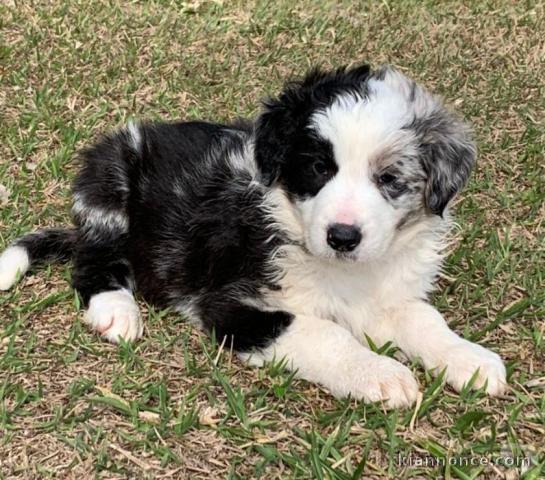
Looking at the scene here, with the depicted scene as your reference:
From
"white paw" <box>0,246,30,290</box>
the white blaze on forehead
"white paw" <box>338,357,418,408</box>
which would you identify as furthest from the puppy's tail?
"white paw" <box>338,357,418,408</box>

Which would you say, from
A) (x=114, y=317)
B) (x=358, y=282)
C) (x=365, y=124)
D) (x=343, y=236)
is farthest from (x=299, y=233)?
(x=114, y=317)

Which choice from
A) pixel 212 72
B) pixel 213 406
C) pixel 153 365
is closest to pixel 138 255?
pixel 153 365

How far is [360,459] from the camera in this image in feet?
9.92

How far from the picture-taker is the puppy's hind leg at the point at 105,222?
4.09 metres

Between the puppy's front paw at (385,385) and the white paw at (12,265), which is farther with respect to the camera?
the white paw at (12,265)

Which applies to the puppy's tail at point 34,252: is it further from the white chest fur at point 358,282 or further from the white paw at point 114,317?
the white chest fur at point 358,282

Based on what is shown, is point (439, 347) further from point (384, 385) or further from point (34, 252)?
point (34, 252)

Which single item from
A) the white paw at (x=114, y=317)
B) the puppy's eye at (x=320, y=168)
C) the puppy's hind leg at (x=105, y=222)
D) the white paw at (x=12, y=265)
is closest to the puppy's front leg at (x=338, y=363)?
the white paw at (x=114, y=317)

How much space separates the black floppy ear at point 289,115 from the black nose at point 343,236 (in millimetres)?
515

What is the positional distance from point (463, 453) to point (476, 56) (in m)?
4.76

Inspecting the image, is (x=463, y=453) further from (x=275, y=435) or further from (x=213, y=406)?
(x=213, y=406)

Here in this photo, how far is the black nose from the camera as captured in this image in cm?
322

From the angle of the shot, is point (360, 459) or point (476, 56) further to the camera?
point (476, 56)

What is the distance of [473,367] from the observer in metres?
3.42
